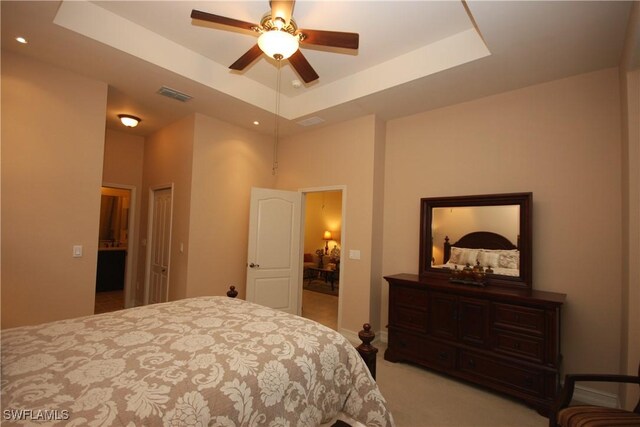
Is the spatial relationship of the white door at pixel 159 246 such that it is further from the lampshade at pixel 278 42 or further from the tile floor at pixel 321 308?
the lampshade at pixel 278 42

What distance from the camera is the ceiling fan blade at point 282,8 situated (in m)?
1.91

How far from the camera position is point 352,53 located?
8.86ft

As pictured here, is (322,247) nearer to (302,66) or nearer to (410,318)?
(410,318)

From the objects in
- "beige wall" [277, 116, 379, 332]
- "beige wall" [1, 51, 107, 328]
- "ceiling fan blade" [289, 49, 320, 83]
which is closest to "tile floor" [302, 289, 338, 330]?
"beige wall" [277, 116, 379, 332]

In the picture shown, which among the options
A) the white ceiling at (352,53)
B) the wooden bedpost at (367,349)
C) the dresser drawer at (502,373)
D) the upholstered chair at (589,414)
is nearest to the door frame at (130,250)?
the white ceiling at (352,53)

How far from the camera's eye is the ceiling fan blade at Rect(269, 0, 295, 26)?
6.25 feet

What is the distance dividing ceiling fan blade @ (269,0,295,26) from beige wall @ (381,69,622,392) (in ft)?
7.74

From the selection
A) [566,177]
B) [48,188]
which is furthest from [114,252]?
[566,177]

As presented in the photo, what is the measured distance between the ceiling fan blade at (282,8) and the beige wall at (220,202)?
94.6 inches

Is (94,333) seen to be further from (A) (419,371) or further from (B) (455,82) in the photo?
(B) (455,82)

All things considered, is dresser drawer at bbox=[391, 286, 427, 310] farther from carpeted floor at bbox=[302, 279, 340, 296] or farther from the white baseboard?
carpeted floor at bbox=[302, 279, 340, 296]

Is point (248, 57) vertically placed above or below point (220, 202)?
above

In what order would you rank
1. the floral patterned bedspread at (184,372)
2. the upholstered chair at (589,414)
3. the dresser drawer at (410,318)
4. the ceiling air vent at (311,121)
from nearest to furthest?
the floral patterned bedspread at (184,372) < the upholstered chair at (589,414) < the dresser drawer at (410,318) < the ceiling air vent at (311,121)

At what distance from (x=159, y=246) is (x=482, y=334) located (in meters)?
4.43
